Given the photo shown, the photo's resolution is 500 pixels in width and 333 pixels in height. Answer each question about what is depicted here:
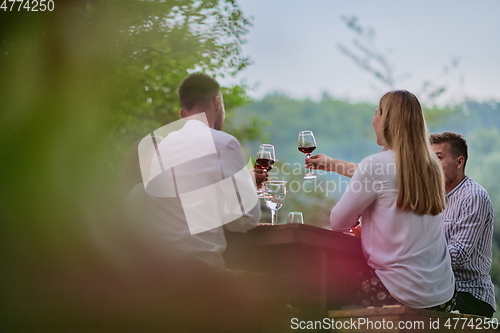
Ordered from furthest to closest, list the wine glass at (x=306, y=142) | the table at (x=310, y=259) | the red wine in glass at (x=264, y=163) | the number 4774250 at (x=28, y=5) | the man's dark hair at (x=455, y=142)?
1. the man's dark hair at (x=455, y=142)
2. the wine glass at (x=306, y=142)
3. the red wine in glass at (x=264, y=163)
4. the table at (x=310, y=259)
5. the number 4774250 at (x=28, y=5)

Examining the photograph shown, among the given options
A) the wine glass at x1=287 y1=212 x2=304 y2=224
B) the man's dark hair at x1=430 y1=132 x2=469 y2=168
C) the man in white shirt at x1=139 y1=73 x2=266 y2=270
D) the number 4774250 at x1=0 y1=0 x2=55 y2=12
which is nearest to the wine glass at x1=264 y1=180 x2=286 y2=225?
the wine glass at x1=287 y1=212 x2=304 y2=224

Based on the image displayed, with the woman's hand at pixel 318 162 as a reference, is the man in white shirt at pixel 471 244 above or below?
below

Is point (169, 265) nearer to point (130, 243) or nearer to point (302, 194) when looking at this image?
point (130, 243)

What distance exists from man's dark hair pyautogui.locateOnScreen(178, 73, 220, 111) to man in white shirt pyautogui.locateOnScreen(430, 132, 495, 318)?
5.33 feet

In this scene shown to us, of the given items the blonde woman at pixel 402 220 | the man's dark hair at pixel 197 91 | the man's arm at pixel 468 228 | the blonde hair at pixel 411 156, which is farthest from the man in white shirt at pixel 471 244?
the man's dark hair at pixel 197 91

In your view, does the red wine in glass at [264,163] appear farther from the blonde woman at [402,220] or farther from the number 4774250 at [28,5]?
the number 4774250 at [28,5]

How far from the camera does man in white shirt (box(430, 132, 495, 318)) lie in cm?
329

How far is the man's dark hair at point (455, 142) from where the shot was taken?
369 centimetres

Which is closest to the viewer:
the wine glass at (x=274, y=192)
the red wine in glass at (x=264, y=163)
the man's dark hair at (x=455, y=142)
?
the wine glass at (x=274, y=192)

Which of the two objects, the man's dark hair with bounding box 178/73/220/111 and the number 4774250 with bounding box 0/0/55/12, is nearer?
the number 4774250 with bounding box 0/0/55/12

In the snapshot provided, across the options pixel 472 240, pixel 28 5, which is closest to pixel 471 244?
pixel 472 240

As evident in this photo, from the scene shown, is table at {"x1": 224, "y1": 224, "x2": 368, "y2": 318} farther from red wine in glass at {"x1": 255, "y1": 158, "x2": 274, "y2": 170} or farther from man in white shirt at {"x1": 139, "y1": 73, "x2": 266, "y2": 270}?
red wine in glass at {"x1": 255, "y1": 158, "x2": 274, "y2": 170}

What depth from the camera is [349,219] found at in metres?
2.83

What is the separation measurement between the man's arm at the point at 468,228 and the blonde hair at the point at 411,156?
0.64 metres
